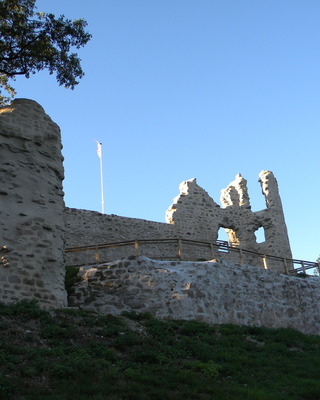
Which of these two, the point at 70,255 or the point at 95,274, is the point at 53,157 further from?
the point at 70,255

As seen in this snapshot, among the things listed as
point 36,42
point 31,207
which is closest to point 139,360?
point 31,207

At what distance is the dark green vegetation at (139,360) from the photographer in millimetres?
8258

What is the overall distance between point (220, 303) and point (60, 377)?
8078 mm

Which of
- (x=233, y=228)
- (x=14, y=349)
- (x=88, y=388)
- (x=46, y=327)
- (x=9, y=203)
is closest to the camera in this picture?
(x=88, y=388)

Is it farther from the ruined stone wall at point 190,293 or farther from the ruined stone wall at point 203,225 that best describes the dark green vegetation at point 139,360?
the ruined stone wall at point 203,225

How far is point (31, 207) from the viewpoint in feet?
45.0

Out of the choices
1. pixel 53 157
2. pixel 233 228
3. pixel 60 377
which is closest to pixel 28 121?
pixel 53 157

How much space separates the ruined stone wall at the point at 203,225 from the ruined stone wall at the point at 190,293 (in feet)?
20.2

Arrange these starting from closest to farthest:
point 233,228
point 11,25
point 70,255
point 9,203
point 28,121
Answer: point 9,203 < point 28,121 < point 11,25 < point 70,255 < point 233,228

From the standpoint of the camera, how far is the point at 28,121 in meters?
15.0

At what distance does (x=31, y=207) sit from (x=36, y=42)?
7058 millimetres

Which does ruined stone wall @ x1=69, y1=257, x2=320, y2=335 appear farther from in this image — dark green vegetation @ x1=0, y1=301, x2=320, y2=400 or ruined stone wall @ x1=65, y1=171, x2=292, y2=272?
ruined stone wall @ x1=65, y1=171, x2=292, y2=272

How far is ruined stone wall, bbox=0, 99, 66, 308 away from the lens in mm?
12625

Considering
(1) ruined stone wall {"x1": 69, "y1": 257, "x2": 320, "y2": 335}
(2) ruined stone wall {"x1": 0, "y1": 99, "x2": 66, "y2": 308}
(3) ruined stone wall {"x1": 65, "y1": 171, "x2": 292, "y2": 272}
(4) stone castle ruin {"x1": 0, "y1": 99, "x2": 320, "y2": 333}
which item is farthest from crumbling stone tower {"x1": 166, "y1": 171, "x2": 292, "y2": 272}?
(2) ruined stone wall {"x1": 0, "y1": 99, "x2": 66, "y2": 308}
